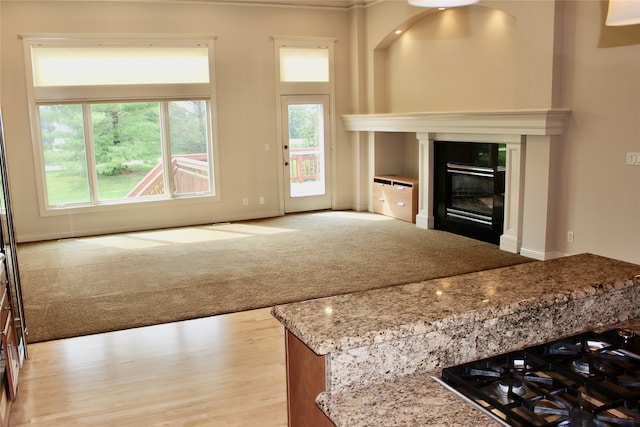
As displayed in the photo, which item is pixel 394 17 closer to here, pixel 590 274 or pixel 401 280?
pixel 401 280

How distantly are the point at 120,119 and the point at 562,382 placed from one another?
24.5 ft

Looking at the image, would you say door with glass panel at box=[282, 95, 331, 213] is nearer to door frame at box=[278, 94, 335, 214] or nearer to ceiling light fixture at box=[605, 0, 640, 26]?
door frame at box=[278, 94, 335, 214]

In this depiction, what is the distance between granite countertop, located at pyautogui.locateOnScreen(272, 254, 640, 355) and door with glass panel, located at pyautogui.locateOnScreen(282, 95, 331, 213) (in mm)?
7138

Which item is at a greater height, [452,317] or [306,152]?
[306,152]

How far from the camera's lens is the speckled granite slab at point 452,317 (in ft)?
4.22

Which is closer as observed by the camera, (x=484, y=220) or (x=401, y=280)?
(x=401, y=280)

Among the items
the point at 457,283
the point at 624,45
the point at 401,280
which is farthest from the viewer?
the point at 401,280

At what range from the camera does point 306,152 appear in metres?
8.89

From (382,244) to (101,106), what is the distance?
4243 mm

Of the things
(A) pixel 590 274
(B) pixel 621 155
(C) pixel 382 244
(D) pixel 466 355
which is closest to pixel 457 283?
(D) pixel 466 355

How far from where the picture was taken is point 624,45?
Result: 4.99 meters

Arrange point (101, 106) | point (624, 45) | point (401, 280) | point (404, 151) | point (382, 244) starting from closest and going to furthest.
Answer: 1. point (624, 45)
2. point (401, 280)
3. point (382, 244)
4. point (101, 106)
5. point (404, 151)

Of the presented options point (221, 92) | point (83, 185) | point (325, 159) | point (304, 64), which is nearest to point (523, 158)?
point (325, 159)

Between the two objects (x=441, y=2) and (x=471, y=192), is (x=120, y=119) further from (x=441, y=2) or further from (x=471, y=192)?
(x=441, y=2)
